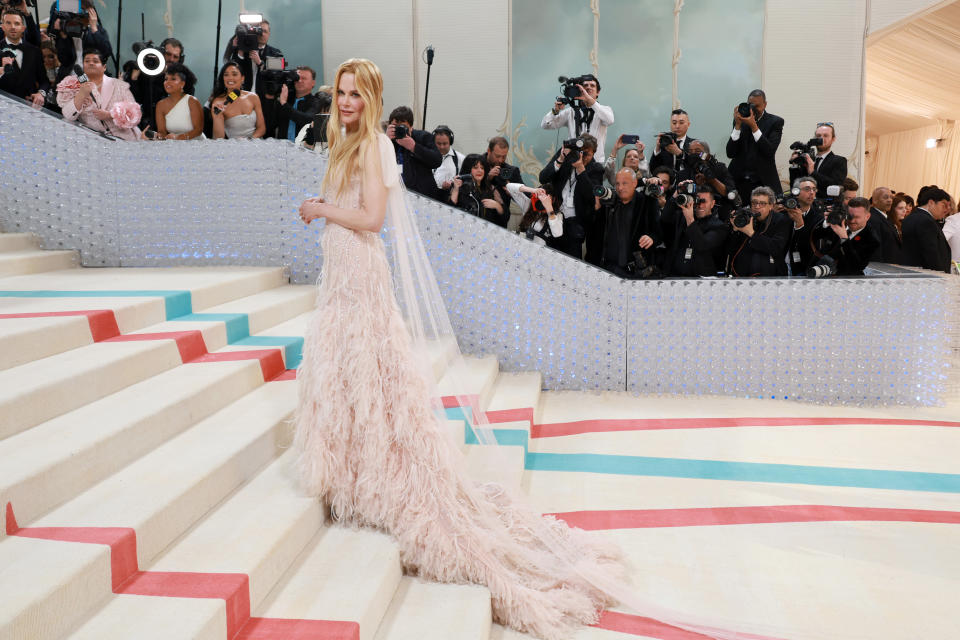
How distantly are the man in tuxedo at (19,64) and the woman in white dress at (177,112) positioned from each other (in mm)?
793

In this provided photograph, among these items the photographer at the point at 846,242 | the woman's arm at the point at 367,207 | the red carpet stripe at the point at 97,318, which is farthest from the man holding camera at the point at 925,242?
the red carpet stripe at the point at 97,318

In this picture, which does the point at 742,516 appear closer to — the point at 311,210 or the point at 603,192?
the point at 311,210

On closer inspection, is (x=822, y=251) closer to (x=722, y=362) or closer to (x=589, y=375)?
(x=722, y=362)

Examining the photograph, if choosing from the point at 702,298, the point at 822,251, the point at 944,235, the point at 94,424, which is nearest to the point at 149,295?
the point at 94,424

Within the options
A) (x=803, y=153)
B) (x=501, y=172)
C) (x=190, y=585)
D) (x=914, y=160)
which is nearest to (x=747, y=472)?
(x=190, y=585)

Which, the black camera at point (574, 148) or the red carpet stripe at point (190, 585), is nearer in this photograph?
the red carpet stripe at point (190, 585)

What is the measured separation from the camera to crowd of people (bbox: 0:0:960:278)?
484 centimetres

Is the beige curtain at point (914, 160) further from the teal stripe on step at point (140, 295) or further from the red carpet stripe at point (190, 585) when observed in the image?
the red carpet stripe at point (190, 585)

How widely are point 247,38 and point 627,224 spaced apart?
2846 mm

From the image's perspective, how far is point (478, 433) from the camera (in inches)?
99.6

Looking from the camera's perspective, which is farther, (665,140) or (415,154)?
(665,140)

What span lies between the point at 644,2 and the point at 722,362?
414cm

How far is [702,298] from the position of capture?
4637mm

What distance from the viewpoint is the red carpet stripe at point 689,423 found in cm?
400
